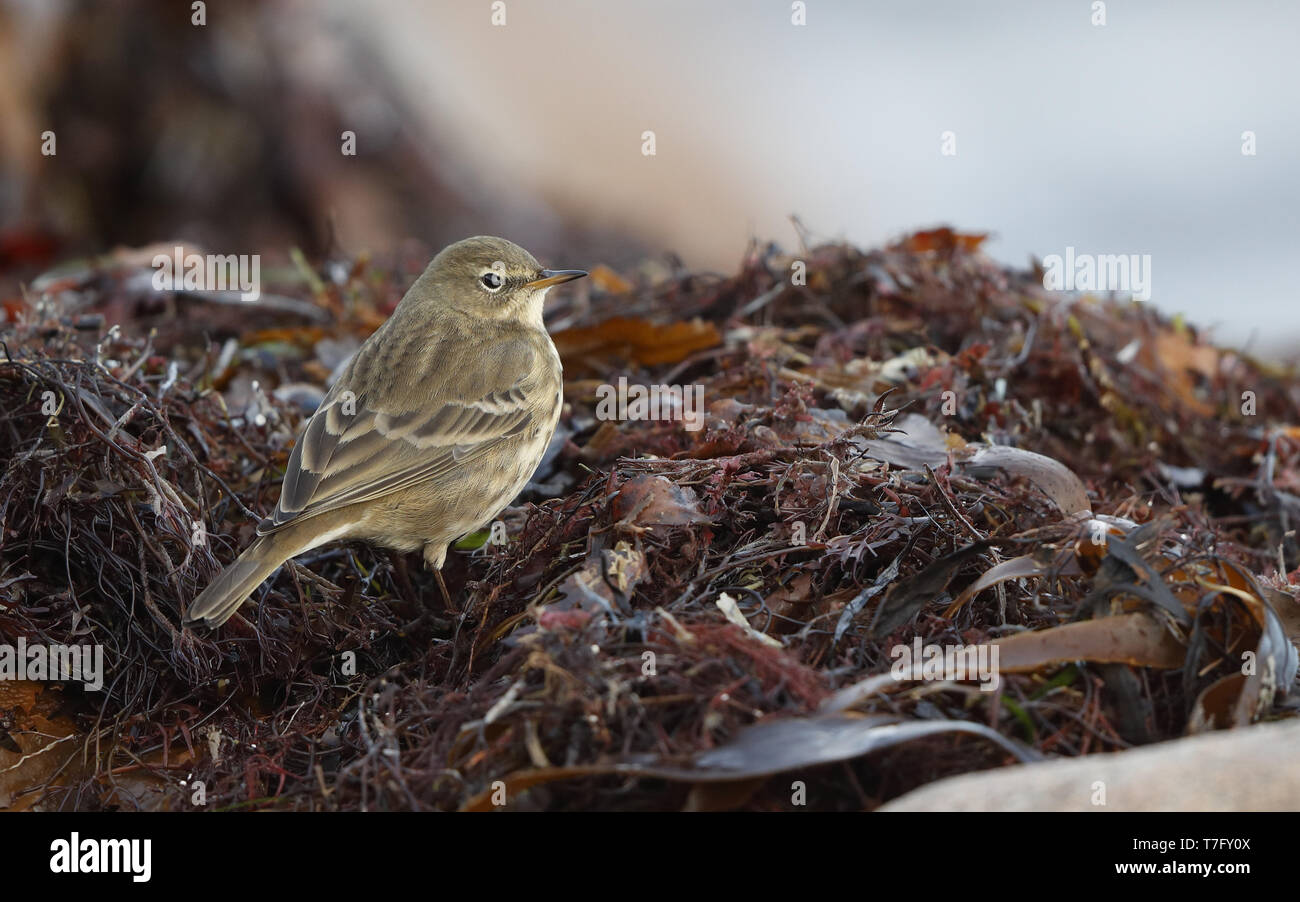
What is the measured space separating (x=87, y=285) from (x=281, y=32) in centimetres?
445

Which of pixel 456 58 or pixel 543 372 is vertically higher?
pixel 456 58

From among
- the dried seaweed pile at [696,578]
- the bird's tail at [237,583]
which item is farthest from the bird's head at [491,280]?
the bird's tail at [237,583]

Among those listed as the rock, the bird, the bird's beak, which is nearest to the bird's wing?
the bird

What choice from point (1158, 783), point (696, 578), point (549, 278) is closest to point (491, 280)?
point (549, 278)

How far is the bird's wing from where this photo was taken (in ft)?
14.1

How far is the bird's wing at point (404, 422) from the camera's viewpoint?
14.1 ft

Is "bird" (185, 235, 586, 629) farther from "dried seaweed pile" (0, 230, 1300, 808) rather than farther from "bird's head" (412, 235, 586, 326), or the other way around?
"dried seaweed pile" (0, 230, 1300, 808)

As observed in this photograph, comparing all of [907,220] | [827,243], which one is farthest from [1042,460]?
[907,220]

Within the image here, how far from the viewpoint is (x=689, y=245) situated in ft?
40.8

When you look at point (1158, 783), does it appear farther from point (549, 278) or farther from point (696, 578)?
point (549, 278)

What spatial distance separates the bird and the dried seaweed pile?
25 cm

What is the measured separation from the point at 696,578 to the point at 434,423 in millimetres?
1537
